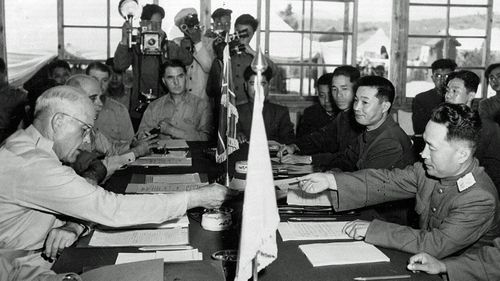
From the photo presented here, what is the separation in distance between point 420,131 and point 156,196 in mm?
4655

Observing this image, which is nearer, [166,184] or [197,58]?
[166,184]

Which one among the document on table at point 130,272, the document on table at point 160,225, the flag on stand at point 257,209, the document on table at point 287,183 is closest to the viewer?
the flag on stand at point 257,209

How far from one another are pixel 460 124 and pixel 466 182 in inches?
8.2

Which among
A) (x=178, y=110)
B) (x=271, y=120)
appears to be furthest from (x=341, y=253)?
(x=178, y=110)

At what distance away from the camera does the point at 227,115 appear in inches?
92.0

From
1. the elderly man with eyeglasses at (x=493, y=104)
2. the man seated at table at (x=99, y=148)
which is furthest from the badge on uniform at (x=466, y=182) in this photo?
the elderly man with eyeglasses at (x=493, y=104)

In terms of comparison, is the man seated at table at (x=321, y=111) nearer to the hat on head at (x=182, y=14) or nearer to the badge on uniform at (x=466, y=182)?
the hat on head at (x=182, y=14)

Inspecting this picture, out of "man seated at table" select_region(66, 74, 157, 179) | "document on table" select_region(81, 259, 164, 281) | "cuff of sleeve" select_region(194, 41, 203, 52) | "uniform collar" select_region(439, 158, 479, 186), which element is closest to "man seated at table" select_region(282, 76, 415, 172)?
"uniform collar" select_region(439, 158, 479, 186)

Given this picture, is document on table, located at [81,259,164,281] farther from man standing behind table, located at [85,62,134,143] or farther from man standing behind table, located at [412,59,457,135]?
man standing behind table, located at [412,59,457,135]

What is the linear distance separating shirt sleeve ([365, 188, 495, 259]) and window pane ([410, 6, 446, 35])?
503cm

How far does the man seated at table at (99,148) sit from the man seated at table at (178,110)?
2.64 ft

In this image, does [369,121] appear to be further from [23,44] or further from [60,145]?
[23,44]

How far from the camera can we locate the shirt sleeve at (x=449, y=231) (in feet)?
5.57

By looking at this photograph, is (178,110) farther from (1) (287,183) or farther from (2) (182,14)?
(1) (287,183)
